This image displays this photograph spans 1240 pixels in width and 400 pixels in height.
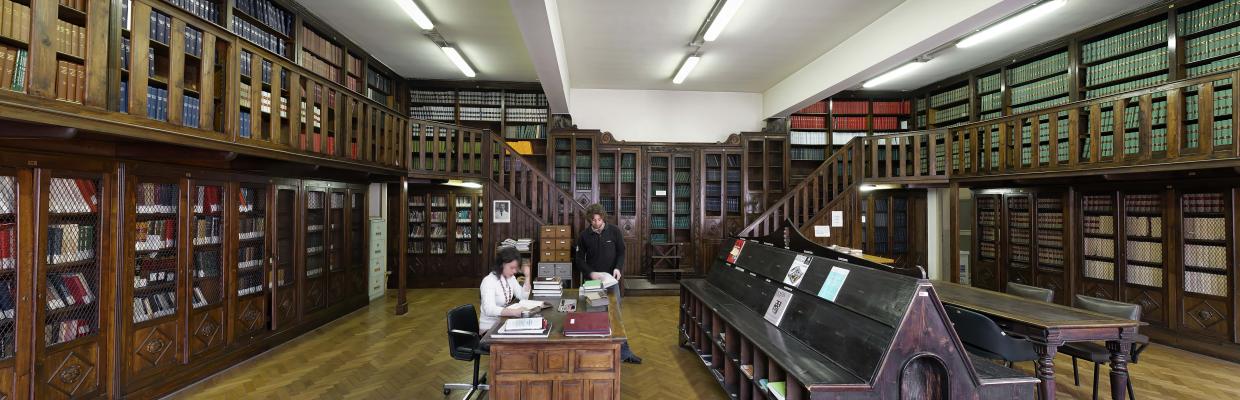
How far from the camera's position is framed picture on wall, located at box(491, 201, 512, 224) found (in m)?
7.06

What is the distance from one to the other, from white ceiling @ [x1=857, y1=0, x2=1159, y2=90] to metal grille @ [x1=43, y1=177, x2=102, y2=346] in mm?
8873

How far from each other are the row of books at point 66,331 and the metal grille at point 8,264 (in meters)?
0.16

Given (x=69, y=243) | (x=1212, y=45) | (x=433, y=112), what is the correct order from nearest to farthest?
(x=69, y=243), (x=1212, y=45), (x=433, y=112)

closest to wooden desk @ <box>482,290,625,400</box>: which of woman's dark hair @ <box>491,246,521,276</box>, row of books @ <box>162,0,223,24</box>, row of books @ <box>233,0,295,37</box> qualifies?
woman's dark hair @ <box>491,246,521,276</box>

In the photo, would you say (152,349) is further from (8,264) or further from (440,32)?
(440,32)

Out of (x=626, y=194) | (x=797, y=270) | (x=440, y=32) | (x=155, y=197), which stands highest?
(x=440, y=32)

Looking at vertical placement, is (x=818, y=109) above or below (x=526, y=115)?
above

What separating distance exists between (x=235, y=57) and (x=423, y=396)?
3.13 metres

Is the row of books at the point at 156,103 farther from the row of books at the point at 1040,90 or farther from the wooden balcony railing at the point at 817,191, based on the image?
the row of books at the point at 1040,90

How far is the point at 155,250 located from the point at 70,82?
1.54 m

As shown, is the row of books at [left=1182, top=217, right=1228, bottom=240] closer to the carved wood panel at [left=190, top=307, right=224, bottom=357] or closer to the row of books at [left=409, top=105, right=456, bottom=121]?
the carved wood panel at [left=190, top=307, right=224, bottom=357]

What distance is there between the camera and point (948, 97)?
7914mm

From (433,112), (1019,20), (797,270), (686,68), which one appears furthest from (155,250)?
(1019,20)

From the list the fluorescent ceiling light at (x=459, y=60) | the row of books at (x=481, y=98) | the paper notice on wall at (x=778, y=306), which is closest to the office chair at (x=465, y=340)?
the paper notice on wall at (x=778, y=306)
